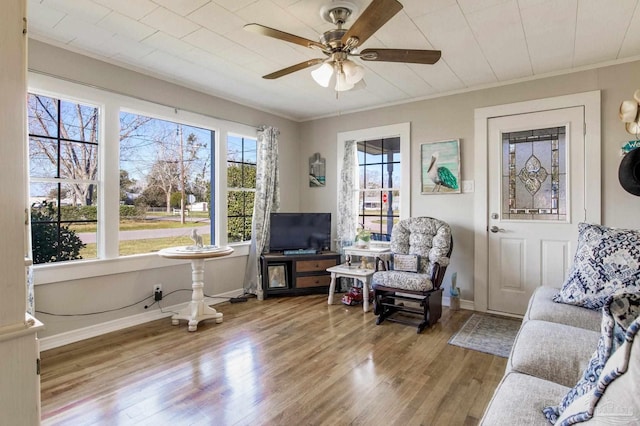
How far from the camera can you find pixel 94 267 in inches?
120

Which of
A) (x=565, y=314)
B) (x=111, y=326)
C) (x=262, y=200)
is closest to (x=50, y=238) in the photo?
(x=111, y=326)

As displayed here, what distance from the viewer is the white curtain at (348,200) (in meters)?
4.75

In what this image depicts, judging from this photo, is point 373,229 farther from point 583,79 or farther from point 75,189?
point 75,189

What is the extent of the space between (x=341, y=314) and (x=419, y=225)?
4.27ft

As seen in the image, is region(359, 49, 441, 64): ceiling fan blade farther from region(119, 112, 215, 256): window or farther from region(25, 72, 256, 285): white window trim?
region(119, 112, 215, 256): window

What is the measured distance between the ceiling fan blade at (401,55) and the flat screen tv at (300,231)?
2637 mm

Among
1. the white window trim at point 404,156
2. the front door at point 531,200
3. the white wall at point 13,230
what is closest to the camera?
the white wall at point 13,230

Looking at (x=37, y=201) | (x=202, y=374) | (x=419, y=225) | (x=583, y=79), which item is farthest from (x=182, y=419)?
(x=583, y=79)

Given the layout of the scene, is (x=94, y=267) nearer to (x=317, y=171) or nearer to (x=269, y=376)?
(x=269, y=376)

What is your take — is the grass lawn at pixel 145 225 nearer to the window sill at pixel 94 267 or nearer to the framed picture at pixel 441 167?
the window sill at pixel 94 267

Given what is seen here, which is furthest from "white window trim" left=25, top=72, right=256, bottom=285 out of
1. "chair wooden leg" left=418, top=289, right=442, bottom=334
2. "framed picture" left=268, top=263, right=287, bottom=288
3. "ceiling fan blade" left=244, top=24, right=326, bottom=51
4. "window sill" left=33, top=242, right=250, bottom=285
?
"chair wooden leg" left=418, top=289, right=442, bottom=334

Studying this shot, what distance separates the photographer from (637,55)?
2998mm

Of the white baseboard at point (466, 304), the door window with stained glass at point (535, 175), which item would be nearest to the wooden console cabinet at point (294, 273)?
the white baseboard at point (466, 304)

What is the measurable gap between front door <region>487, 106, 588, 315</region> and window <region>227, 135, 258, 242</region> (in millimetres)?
2921
